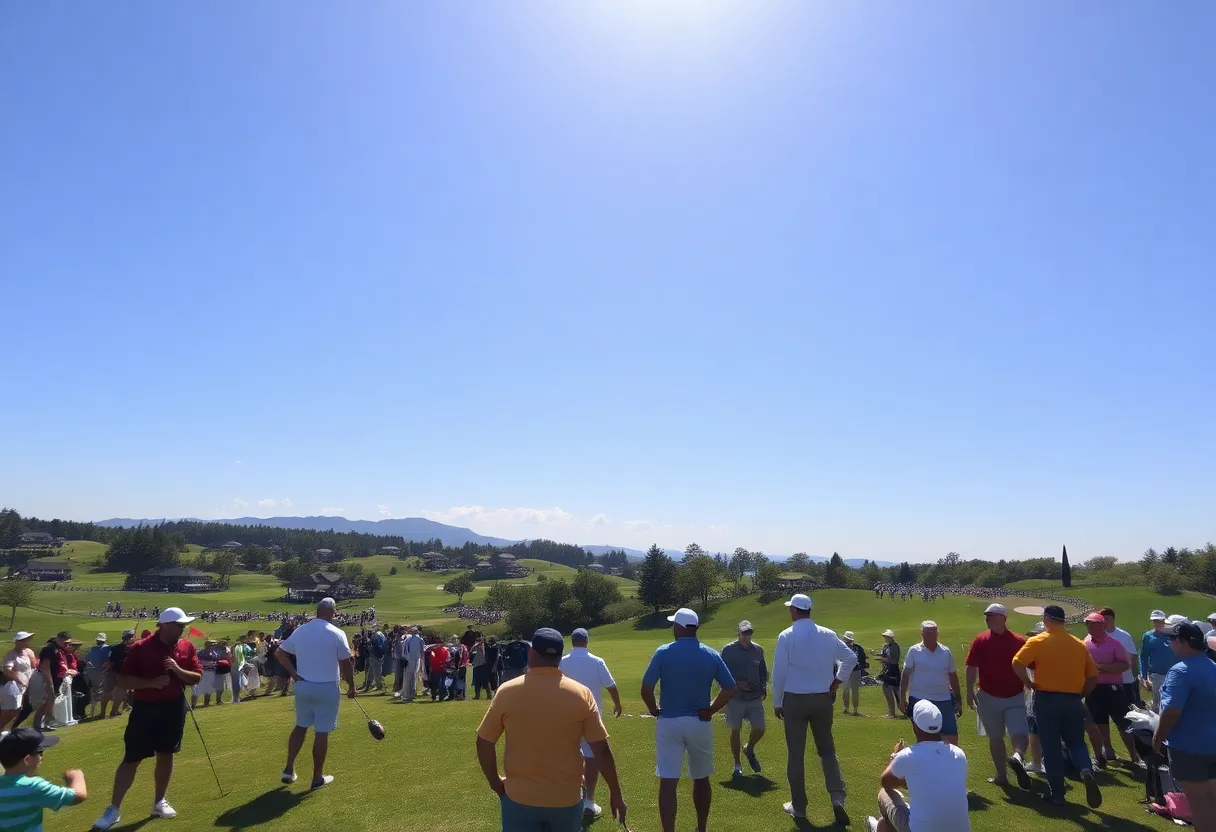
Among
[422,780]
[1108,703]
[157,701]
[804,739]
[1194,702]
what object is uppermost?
[1194,702]

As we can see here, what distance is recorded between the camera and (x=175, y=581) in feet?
381

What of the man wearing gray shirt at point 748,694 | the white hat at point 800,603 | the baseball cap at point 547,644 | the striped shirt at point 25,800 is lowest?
the man wearing gray shirt at point 748,694

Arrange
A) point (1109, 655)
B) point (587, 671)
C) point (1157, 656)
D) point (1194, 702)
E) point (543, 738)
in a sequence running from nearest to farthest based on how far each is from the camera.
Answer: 1. point (543, 738)
2. point (1194, 702)
3. point (587, 671)
4. point (1109, 655)
5. point (1157, 656)

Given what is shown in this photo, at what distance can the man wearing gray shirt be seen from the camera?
9.48 m

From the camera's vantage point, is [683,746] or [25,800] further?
[683,746]

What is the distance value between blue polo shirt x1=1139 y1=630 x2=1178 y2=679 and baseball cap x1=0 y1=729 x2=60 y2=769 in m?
13.6

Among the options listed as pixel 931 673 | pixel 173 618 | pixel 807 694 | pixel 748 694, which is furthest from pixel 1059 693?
pixel 173 618

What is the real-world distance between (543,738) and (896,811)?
9.86 ft

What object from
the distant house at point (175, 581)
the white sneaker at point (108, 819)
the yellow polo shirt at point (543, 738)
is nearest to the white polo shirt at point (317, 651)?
the white sneaker at point (108, 819)

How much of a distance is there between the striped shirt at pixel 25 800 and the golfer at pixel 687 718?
15.4 ft

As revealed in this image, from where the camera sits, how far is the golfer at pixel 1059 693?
302 inches

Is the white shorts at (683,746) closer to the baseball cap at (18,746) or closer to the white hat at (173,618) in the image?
the baseball cap at (18,746)

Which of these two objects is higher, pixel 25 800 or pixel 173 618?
pixel 173 618

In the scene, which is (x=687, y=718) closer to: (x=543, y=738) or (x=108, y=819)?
(x=543, y=738)
